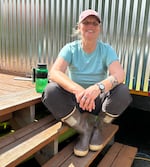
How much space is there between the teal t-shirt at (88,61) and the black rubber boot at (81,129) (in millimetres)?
307

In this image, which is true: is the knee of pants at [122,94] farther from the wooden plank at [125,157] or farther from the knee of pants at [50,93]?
the wooden plank at [125,157]

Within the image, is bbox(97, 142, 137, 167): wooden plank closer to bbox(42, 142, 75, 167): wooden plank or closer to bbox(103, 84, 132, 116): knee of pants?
bbox(42, 142, 75, 167): wooden plank

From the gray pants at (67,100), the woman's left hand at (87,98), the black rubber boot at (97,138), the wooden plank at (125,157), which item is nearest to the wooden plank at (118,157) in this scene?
the wooden plank at (125,157)

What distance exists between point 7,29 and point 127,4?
5.33 ft

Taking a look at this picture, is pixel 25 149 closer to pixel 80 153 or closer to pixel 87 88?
pixel 80 153

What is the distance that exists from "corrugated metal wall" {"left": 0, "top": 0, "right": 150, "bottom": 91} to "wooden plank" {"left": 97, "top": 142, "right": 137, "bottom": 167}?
0.63m

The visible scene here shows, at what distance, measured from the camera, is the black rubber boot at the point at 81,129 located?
4.92ft

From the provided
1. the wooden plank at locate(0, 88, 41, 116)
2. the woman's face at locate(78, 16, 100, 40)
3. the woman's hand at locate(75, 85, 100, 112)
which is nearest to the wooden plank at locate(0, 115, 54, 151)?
the wooden plank at locate(0, 88, 41, 116)

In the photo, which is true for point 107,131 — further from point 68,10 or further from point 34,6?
point 34,6

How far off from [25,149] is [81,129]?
1.48 ft

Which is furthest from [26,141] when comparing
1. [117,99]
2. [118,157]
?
[118,157]

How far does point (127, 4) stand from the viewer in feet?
6.74

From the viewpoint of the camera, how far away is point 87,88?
153 centimetres

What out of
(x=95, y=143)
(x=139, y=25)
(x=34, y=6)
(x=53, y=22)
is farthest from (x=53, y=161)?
(x=34, y=6)
